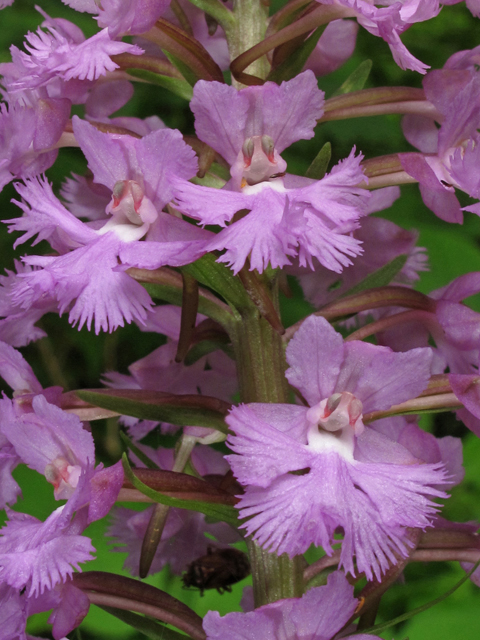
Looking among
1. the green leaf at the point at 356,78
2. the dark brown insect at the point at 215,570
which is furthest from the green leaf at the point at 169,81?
the dark brown insect at the point at 215,570

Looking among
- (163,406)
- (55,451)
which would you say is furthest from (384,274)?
(55,451)

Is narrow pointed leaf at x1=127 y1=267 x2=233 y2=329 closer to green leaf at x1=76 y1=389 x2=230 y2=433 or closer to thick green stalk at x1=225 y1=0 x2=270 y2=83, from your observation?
green leaf at x1=76 y1=389 x2=230 y2=433

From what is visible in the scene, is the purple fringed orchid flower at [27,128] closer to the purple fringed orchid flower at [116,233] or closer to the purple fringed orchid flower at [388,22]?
the purple fringed orchid flower at [116,233]

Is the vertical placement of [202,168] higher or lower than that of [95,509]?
higher

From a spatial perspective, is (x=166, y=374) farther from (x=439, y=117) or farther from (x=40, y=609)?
(x=439, y=117)

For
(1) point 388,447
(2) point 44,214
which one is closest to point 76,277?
(2) point 44,214

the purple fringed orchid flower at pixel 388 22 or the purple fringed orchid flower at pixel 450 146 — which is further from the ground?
the purple fringed orchid flower at pixel 388 22

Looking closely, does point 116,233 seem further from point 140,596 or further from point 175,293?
point 140,596

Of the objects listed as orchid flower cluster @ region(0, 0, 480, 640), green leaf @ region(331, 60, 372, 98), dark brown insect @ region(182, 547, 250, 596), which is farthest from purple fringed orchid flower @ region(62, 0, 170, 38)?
dark brown insect @ region(182, 547, 250, 596)
